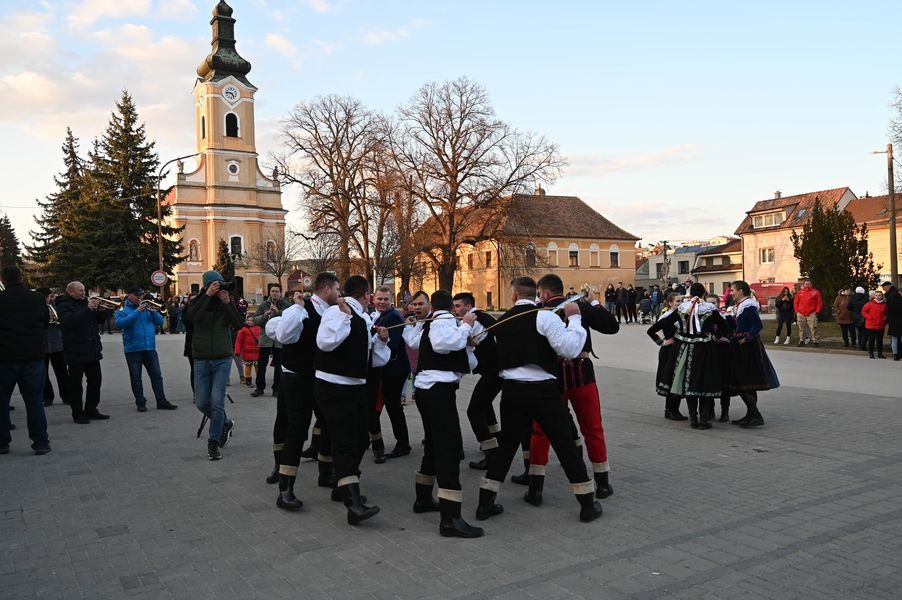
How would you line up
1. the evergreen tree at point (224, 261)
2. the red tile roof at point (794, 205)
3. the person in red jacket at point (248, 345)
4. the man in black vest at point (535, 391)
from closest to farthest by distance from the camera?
1. the man in black vest at point (535, 391)
2. the person in red jacket at point (248, 345)
3. the red tile roof at point (794, 205)
4. the evergreen tree at point (224, 261)

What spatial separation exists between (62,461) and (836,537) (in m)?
7.49

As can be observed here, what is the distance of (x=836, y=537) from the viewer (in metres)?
5.39

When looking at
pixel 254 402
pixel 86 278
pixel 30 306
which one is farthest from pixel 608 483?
pixel 86 278

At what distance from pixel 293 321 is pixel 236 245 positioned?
7172 cm

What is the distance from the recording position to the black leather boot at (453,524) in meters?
5.52

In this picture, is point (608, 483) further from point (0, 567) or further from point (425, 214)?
point (425, 214)

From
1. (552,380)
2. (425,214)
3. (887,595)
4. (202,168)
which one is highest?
(202,168)

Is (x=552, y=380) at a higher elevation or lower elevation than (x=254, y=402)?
higher

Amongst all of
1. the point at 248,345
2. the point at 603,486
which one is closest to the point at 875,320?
the point at 248,345

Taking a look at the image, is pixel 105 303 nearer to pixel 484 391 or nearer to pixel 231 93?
pixel 484 391

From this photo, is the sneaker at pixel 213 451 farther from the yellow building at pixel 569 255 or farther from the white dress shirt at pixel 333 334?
the yellow building at pixel 569 255

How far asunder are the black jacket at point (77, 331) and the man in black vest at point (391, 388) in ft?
16.1

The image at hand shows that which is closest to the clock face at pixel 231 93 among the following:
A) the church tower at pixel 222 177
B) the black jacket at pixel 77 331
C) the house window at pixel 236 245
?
the church tower at pixel 222 177

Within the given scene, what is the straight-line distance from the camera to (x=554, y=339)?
228 inches
